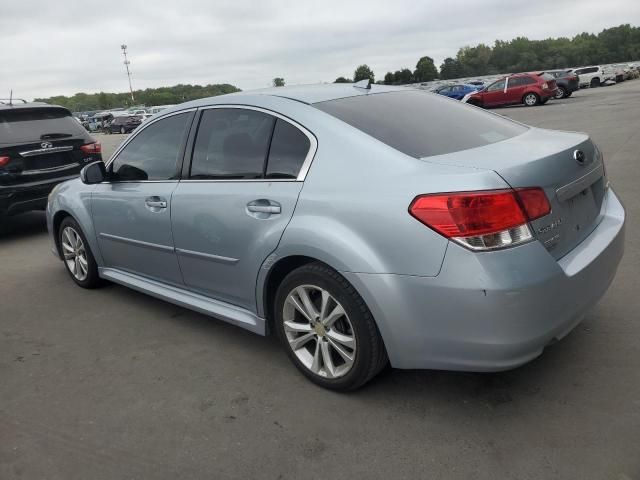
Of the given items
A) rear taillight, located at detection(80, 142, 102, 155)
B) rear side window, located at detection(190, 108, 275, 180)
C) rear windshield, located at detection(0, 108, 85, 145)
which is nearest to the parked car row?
rear taillight, located at detection(80, 142, 102, 155)

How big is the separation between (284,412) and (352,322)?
1.98ft

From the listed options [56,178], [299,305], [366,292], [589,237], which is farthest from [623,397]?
[56,178]

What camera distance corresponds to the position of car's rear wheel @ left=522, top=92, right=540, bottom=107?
92.5ft

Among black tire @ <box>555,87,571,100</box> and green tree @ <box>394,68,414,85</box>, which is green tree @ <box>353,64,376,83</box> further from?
green tree @ <box>394,68,414,85</box>

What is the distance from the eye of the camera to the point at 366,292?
265cm

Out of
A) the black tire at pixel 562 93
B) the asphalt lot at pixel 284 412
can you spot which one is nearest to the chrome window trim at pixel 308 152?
the asphalt lot at pixel 284 412

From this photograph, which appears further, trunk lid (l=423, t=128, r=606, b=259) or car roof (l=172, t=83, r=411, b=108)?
car roof (l=172, t=83, r=411, b=108)

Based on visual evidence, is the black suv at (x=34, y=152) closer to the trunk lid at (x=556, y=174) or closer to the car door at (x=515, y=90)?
the trunk lid at (x=556, y=174)

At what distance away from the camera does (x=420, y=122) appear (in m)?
3.21

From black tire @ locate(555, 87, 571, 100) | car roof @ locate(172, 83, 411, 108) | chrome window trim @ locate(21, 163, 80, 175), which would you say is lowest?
black tire @ locate(555, 87, 571, 100)

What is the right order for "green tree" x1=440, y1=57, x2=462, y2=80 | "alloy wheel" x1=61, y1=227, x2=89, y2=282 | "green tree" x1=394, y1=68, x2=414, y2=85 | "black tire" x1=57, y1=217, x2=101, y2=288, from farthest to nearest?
"green tree" x1=440, y1=57, x2=462, y2=80 → "green tree" x1=394, y1=68, x2=414, y2=85 → "alloy wheel" x1=61, y1=227, x2=89, y2=282 → "black tire" x1=57, y1=217, x2=101, y2=288

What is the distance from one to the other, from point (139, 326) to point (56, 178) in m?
4.09

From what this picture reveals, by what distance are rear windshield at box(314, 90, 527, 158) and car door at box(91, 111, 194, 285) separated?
4.05 feet

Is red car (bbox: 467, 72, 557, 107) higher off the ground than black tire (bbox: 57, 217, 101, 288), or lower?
higher
